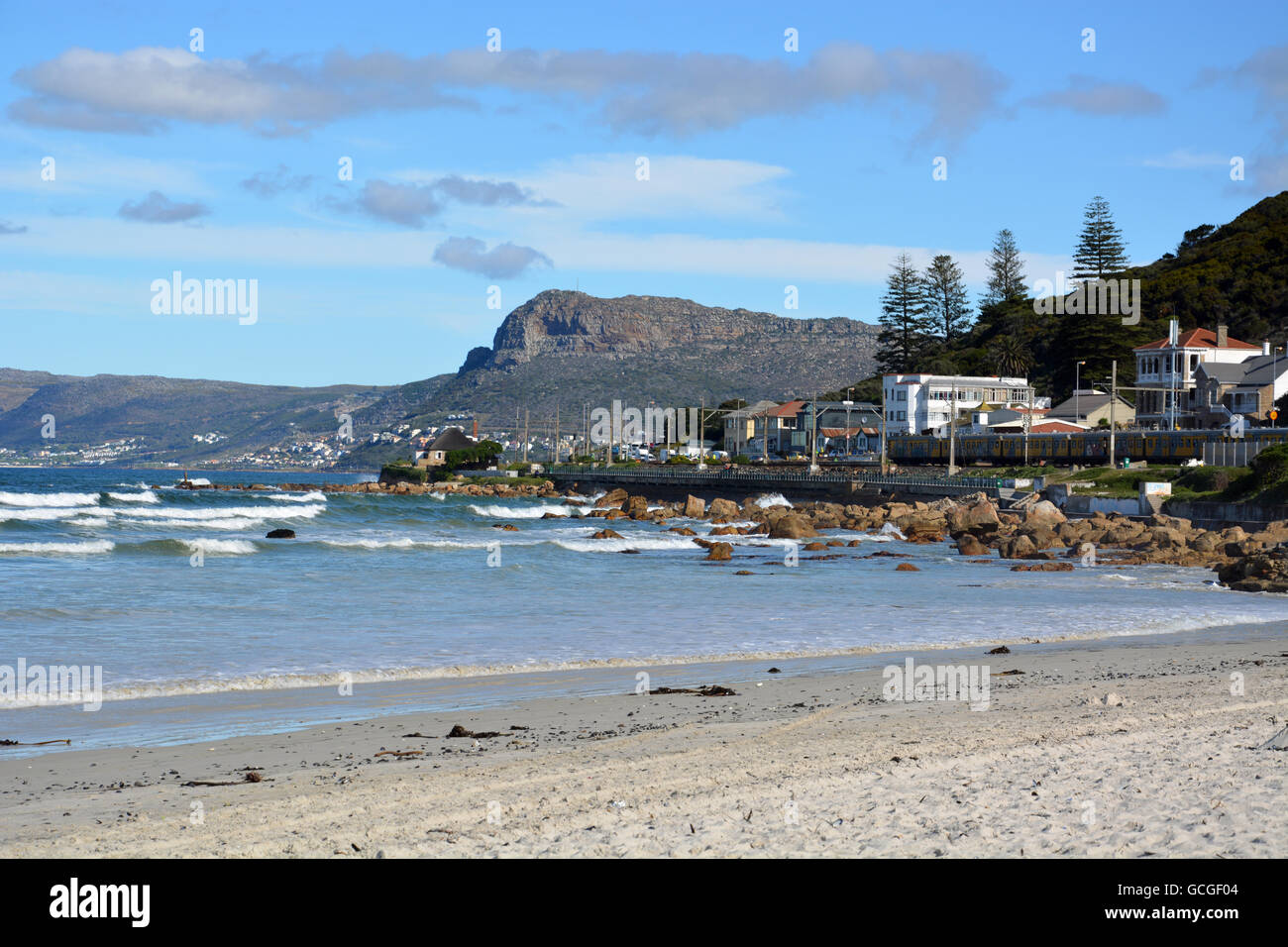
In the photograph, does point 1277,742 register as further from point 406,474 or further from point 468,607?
point 406,474

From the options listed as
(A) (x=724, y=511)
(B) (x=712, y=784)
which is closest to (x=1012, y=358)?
(A) (x=724, y=511)

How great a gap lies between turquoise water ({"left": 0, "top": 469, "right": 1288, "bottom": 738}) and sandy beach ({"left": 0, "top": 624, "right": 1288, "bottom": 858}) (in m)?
2.24

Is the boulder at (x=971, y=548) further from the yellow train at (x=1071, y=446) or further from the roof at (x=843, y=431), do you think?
the roof at (x=843, y=431)

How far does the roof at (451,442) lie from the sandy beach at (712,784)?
140 meters

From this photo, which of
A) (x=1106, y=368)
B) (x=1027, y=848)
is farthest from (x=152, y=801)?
(x=1106, y=368)

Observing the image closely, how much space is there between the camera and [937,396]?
105875 millimetres

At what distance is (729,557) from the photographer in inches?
1433

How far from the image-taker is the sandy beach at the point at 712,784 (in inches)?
248

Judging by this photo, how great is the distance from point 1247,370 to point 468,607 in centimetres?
7338

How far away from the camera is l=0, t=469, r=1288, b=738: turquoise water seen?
15008mm

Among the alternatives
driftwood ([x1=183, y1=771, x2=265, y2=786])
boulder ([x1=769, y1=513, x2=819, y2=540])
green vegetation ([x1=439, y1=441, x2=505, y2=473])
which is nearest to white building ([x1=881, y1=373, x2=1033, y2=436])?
green vegetation ([x1=439, y1=441, x2=505, y2=473])
